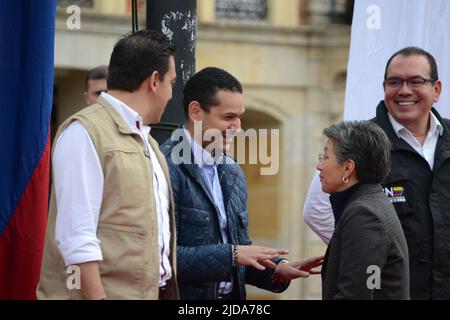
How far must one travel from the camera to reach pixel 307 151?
1540 cm

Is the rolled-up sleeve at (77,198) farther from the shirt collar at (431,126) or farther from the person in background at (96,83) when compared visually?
the person in background at (96,83)

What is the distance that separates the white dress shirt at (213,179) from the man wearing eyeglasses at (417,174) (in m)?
0.73

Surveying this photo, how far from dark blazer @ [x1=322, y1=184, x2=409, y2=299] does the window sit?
11170 mm

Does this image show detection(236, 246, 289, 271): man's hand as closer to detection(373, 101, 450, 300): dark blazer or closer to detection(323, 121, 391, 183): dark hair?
detection(323, 121, 391, 183): dark hair

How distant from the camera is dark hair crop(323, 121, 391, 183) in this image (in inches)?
168

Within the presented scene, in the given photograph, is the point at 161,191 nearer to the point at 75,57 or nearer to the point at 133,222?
the point at 133,222

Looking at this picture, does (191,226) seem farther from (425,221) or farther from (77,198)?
(425,221)

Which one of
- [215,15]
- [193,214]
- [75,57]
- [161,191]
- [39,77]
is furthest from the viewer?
[215,15]

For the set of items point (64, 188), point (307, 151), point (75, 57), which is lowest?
point (307, 151)

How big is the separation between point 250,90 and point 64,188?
Answer: 1161 centimetres

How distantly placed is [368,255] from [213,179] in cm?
90

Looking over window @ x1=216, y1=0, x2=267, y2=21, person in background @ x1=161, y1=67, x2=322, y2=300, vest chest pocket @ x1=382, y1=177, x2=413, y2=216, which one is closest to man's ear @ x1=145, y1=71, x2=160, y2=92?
person in background @ x1=161, y1=67, x2=322, y2=300

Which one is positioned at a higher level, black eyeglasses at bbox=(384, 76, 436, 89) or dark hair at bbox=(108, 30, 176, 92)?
dark hair at bbox=(108, 30, 176, 92)

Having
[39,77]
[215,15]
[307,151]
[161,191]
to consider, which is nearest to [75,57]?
[215,15]
